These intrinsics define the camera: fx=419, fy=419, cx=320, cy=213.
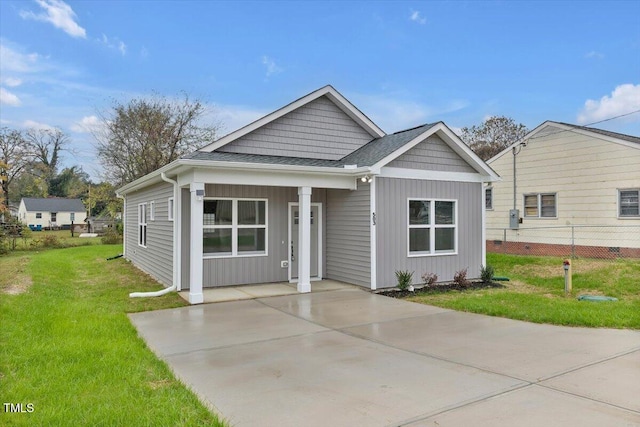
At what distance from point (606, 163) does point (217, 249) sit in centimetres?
1329

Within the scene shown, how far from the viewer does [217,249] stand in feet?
33.3

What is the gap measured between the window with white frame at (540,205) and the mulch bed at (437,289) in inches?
257

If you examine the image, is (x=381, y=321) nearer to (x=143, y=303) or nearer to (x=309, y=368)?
(x=309, y=368)

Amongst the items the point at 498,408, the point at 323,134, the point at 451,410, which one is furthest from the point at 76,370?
the point at 323,134

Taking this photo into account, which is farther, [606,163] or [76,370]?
[606,163]

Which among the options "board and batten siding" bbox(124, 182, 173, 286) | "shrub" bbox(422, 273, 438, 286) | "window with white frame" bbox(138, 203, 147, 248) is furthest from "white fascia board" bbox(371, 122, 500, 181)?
"window with white frame" bbox(138, 203, 147, 248)

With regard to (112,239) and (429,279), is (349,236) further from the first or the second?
(112,239)

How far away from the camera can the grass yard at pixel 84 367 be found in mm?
3428

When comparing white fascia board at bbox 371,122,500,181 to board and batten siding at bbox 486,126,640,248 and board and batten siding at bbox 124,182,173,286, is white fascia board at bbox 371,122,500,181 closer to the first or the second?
board and batten siding at bbox 124,182,173,286

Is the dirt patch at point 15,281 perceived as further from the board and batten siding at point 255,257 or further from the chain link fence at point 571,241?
the chain link fence at point 571,241

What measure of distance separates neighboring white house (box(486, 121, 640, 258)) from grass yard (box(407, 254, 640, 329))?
1.76 meters

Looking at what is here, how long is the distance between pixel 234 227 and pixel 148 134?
2229 centimetres

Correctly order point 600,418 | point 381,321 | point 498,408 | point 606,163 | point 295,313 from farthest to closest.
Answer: point 606,163
point 295,313
point 381,321
point 498,408
point 600,418

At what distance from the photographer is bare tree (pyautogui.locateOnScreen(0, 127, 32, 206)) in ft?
133
